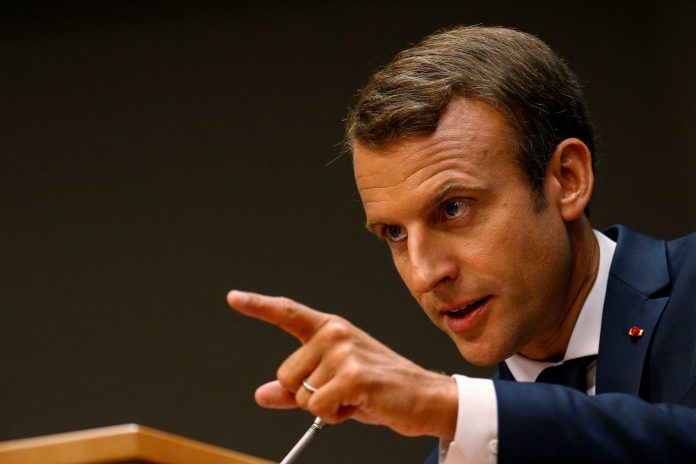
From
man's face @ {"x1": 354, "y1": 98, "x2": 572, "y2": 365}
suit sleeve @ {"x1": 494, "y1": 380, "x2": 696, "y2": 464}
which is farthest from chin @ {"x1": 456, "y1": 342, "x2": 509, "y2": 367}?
suit sleeve @ {"x1": 494, "y1": 380, "x2": 696, "y2": 464}

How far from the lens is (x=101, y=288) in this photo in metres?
3.54

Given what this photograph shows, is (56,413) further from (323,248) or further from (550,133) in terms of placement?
(550,133)

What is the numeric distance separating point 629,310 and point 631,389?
0.15 metres

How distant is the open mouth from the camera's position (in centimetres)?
172

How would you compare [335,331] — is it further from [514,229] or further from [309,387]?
[514,229]

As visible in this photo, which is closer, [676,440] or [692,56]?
[676,440]

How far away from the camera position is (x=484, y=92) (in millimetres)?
1768

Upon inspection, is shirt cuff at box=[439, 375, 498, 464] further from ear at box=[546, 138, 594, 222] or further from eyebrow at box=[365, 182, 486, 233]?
ear at box=[546, 138, 594, 222]

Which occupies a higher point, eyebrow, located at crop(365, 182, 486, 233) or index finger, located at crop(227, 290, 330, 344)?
eyebrow, located at crop(365, 182, 486, 233)

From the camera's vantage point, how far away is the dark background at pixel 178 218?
348cm

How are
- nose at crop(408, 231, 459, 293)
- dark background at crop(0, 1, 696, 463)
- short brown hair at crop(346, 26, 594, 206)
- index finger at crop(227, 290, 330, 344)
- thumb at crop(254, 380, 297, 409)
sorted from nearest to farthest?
index finger at crop(227, 290, 330, 344) < thumb at crop(254, 380, 297, 409) < nose at crop(408, 231, 459, 293) < short brown hair at crop(346, 26, 594, 206) < dark background at crop(0, 1, 696, 463)

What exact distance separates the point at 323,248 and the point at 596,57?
111 cm

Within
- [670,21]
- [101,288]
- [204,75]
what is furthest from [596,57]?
[101,288]

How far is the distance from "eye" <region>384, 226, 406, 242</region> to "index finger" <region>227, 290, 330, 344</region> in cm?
61
